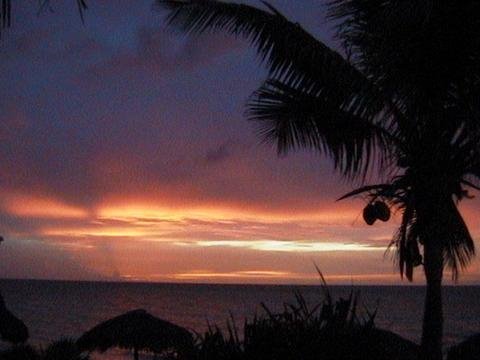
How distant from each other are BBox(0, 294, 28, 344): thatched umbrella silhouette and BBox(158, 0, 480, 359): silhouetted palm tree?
461 cm

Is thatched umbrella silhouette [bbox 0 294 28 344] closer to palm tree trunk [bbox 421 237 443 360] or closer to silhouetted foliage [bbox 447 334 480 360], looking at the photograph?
palm tree trunk [bbox 421 237 443 360]

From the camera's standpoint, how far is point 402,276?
8898mm

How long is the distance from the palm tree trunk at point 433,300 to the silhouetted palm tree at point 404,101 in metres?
0.01

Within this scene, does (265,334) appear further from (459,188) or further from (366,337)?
(459,188)

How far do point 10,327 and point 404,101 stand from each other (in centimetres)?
607

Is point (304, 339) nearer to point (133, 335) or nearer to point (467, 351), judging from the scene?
point (467, 351)

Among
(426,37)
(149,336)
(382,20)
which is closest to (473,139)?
(426,37)

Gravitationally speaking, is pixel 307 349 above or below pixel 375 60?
below

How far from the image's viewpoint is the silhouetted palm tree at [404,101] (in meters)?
7.89

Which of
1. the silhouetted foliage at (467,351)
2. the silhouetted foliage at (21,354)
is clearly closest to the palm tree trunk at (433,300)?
the silhouetted foliage at (467,351)

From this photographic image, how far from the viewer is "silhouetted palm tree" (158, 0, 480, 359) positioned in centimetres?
789

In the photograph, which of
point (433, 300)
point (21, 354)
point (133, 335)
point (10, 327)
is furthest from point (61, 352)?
point (433, 300)

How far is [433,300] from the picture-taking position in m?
8.12

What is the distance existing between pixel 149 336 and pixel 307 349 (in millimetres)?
10974
